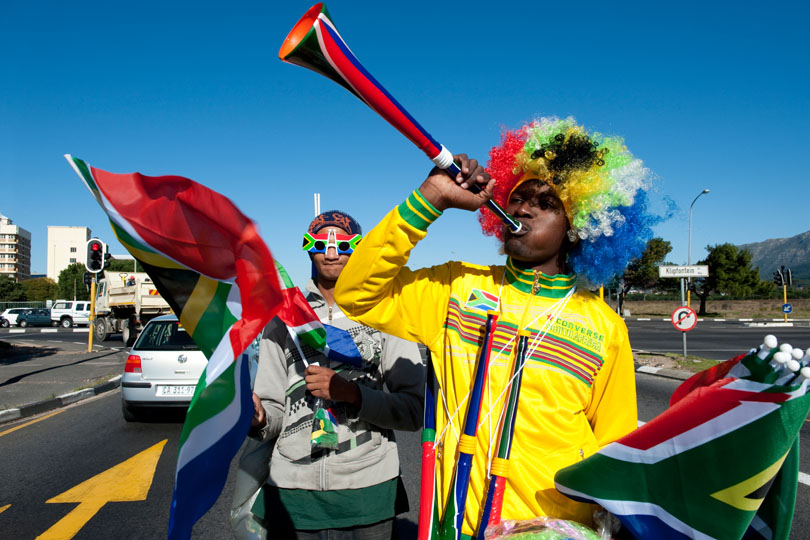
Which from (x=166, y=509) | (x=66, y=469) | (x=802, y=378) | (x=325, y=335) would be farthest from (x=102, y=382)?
(x=802, y=378)

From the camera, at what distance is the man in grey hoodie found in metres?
2.25

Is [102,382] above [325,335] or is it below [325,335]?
below

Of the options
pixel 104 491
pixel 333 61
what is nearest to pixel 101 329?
pixel 104 491

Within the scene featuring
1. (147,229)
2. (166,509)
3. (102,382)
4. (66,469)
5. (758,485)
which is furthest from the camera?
(102,382)

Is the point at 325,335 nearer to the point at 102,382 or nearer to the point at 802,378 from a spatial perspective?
the point at 802,378

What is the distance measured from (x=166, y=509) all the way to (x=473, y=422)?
392 centimetres

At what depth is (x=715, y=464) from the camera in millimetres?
1520

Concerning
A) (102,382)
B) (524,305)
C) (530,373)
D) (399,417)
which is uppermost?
(524,305)

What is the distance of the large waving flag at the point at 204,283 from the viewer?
1631 mm

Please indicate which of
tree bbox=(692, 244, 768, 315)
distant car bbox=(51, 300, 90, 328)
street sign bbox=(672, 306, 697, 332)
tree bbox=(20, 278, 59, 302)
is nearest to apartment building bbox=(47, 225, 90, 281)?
tree bbox=(20, 278, 59, 302)

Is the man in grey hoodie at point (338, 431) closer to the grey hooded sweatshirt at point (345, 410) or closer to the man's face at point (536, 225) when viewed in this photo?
the grey hooded sweatshirt at point (345, 410)

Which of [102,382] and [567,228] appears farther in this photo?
[102,382]

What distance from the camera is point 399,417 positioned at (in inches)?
91.1

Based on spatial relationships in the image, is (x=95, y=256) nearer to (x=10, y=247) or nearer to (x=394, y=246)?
(x=394, y=246)
